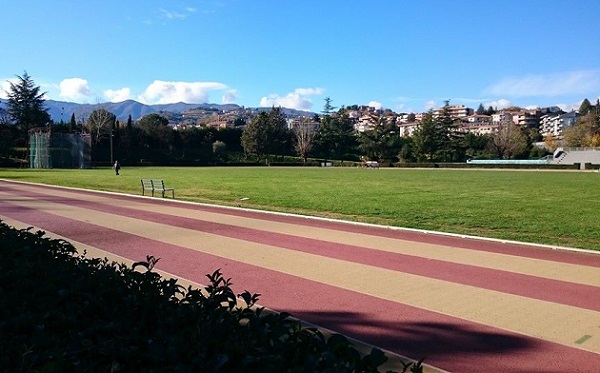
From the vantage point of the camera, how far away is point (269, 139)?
102m

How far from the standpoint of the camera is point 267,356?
223 cm

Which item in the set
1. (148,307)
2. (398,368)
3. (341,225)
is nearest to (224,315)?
(148,307)

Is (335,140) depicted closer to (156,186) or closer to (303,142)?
(303,142)

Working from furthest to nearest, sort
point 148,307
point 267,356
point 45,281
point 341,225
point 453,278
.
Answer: point 341,225, point 453,278, point 45,281, point 148,307, point 267,356

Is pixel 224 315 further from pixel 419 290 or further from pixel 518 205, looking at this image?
pixel 518 205

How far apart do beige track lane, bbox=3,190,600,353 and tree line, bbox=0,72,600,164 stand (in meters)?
75.1

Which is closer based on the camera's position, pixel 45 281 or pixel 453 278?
pixel 45 281

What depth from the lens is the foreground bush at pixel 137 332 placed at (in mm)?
2221

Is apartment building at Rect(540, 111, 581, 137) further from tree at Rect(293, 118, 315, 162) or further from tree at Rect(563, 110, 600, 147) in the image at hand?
tree at Rect(293, 118, 315, 162)

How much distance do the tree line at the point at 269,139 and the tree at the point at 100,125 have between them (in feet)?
0.52

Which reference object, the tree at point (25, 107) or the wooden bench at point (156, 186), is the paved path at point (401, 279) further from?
the tree at point (25, 107)

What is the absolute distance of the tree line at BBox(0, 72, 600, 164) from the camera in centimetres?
8675

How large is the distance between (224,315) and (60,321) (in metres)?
0.90

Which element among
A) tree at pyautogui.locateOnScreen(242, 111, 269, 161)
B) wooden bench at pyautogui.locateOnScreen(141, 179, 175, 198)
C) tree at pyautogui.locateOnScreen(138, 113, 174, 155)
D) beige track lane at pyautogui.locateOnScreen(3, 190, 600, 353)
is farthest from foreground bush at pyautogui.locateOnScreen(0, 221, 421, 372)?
tree at pyautogui.locateOnScreen(242, 111, 269, 161)
